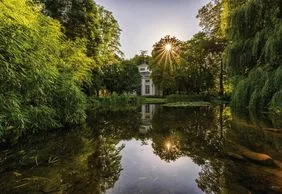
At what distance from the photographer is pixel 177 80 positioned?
31938mm

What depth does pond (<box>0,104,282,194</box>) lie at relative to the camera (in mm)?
3084

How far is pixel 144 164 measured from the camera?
14.0 ft

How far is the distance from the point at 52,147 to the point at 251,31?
330 inches

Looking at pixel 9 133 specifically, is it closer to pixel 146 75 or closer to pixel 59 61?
pixel 59 61

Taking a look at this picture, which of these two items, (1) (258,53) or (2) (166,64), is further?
(2) (166,64)

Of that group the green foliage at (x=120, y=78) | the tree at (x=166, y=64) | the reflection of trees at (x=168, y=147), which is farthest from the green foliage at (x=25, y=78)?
the tree at (x=166, y=64)

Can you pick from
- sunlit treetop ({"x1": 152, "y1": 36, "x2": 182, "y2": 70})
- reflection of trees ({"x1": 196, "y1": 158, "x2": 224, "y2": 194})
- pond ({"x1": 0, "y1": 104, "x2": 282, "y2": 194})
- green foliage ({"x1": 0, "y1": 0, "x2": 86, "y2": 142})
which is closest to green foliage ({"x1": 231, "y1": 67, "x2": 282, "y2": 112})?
pond ({"x1": 0, "y1": 104, "x2": 282, "y2": 194})

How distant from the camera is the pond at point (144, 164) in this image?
3.08 m

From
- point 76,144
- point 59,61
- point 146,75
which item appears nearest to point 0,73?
point 76,144

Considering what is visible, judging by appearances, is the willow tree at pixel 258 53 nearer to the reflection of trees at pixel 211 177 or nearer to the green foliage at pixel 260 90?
the green foliage at pixel 260 90

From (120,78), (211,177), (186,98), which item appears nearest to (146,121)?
(211,177)

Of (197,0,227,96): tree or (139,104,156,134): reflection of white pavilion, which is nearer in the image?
(139,104,156,134): reflection of white pavilion

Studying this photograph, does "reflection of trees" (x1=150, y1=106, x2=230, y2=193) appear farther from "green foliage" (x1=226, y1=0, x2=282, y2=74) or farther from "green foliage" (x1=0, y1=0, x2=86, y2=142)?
"green foliage" (x1=226, y1=0, x2=282, y2=74)

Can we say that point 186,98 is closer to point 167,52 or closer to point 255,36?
point 167,52
